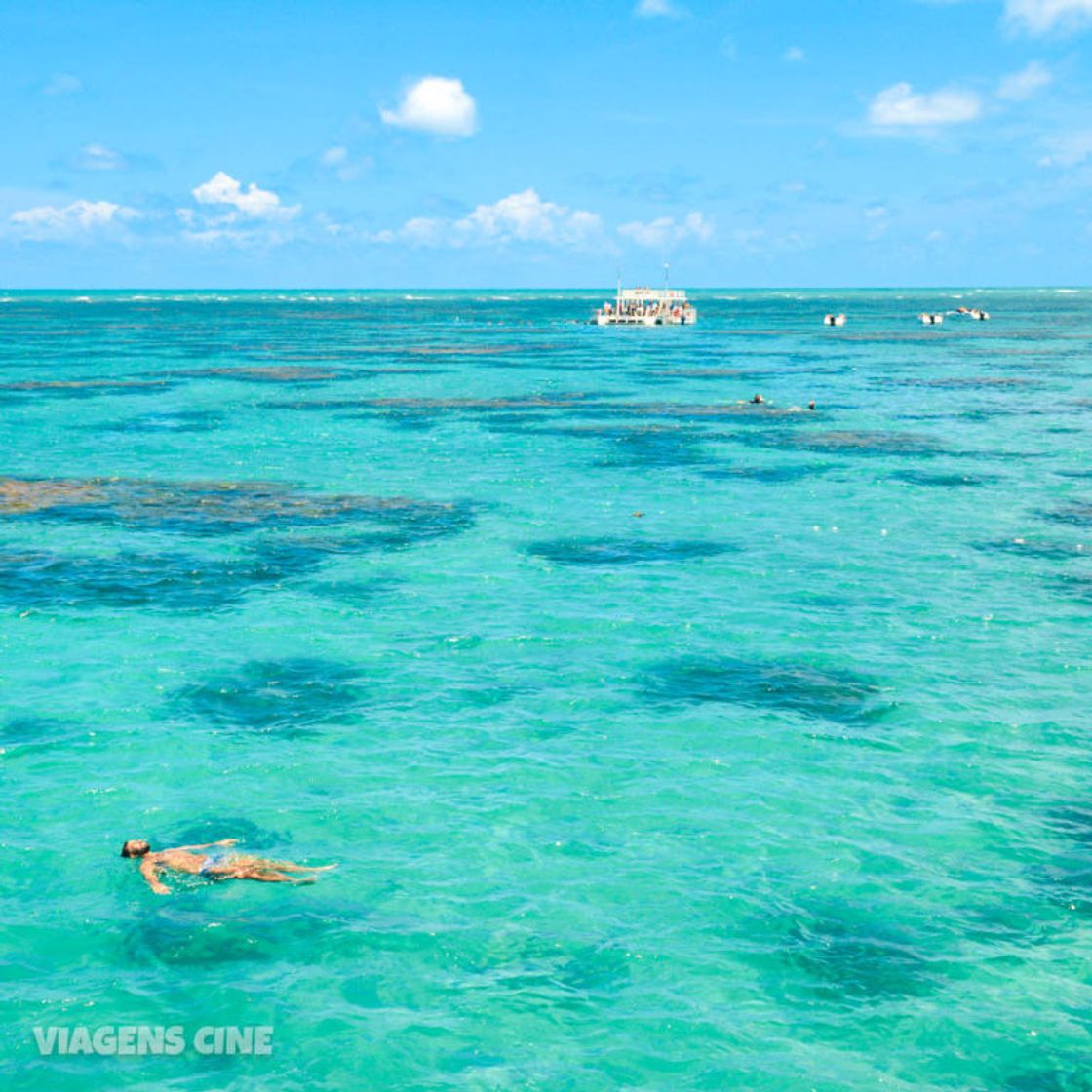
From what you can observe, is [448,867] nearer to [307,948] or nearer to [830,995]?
[307,948]

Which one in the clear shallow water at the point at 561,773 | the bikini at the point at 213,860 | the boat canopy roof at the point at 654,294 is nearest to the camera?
the clear shallow water at the point at 561,773

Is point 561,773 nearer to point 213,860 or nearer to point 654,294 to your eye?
point 213,860

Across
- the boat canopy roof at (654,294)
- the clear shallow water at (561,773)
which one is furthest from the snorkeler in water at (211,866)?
the boat canopy roof at (654,294)

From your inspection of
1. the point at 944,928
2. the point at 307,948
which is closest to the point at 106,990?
the point at 307,948

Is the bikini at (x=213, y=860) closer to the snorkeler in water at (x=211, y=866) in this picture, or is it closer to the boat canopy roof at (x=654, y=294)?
the snorkeler in water at (x=211, y=866)

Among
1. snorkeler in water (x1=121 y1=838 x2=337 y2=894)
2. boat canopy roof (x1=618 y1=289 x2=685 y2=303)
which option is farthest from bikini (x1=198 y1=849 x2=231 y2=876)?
boat canopy roof (x1=618 y1=289 x2=685 y2=303)

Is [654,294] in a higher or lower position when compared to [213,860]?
higher

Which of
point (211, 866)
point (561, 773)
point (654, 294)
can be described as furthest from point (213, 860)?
point (654, 294)
